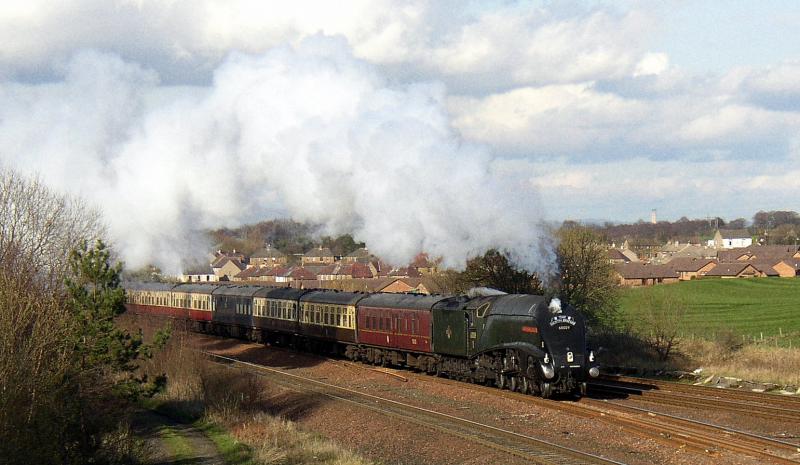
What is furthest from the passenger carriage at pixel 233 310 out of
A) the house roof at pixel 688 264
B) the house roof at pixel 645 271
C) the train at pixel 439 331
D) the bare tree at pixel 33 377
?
the house roof at pixel 688 264

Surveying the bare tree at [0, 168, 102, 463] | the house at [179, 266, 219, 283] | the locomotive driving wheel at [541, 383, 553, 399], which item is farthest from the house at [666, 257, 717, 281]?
the bare tree at [0, 168, 102, 463]

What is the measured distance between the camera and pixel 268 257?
137125mm

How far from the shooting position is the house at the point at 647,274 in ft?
393

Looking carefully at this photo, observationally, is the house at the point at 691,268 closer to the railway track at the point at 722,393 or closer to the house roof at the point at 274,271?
the house roof at the point at 274,271

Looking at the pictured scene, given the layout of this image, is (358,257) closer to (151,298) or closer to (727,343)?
(151,298)

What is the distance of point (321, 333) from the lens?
4362 centimetres

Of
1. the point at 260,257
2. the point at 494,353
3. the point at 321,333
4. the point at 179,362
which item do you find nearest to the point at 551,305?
the point at 494,353

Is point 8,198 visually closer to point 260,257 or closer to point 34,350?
point 34,350

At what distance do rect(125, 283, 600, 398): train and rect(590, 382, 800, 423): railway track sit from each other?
190cm

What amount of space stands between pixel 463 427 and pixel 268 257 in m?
117

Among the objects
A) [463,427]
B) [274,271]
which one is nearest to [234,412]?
[463,427]

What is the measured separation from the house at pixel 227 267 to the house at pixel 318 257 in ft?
32.6

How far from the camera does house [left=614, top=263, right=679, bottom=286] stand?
393 feet

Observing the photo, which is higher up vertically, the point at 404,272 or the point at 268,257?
the point at 268,257
